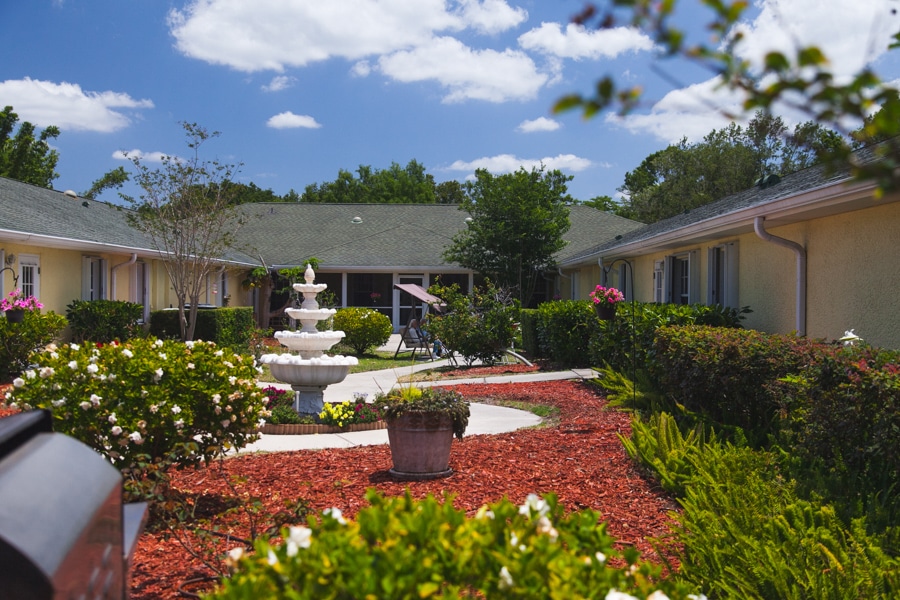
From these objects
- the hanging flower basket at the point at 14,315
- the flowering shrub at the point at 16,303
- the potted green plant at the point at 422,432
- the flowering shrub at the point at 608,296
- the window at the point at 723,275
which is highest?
the window at the point at 723,275

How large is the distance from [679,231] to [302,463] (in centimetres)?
832

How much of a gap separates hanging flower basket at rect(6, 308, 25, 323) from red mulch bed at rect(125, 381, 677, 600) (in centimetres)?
766

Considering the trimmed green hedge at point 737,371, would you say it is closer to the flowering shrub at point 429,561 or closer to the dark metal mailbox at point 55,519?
the flowering shrub at point 429,561

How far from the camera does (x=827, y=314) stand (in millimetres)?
9633

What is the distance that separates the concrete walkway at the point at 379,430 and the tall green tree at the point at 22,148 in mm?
29777

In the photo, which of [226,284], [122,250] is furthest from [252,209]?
[122,250]

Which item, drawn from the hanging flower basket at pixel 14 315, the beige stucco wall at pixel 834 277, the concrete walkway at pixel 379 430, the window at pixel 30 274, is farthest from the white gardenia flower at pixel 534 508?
the window at pixel 30 274

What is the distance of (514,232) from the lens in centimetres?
2748

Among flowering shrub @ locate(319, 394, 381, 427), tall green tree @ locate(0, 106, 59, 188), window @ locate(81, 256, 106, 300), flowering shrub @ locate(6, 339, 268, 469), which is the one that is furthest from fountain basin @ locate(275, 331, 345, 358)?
tall green tree @ locate(0, 106, 59, 188)

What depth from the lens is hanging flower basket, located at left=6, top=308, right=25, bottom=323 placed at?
1300 cm

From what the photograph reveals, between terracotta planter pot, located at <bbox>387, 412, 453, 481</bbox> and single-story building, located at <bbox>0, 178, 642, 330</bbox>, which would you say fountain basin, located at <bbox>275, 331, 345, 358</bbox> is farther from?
single-story building, located at <bbox>0, 178, 642, 330</bbox>

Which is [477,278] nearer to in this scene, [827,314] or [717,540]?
[827,314]

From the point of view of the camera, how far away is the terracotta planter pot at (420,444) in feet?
20.5

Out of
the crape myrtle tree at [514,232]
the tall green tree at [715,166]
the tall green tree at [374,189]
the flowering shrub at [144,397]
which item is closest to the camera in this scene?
the flowering shrub at [144,397]
